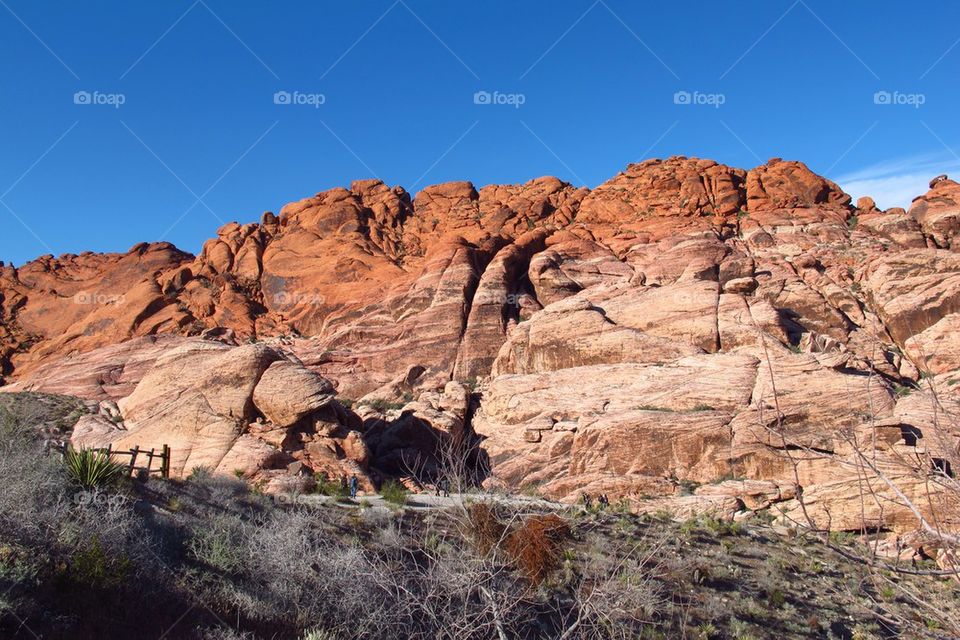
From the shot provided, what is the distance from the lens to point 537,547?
15.1m

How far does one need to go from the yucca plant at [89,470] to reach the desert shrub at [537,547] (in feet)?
29.5

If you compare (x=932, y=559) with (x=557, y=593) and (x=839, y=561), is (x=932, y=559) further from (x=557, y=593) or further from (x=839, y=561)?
(x=557, y=593)

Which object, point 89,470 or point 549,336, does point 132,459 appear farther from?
point 549,336

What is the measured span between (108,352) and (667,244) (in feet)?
139

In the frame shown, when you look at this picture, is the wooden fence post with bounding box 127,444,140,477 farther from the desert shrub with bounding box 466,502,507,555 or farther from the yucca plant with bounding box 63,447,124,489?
the desert shrub with bounding box 466,502,507,555

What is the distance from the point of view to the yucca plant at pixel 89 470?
12.8 m

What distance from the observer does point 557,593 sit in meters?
13.9

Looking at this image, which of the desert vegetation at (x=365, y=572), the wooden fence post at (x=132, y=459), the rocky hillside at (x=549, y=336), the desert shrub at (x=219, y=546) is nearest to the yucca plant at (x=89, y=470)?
the desert vegetation at (x=365, y=572)

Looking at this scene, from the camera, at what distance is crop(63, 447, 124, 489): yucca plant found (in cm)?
1281

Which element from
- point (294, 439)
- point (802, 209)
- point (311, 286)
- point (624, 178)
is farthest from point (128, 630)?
point (624, 178)

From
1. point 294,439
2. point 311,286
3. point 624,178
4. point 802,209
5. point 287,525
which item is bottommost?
point 287,525

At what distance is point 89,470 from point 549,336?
25531 millimetres

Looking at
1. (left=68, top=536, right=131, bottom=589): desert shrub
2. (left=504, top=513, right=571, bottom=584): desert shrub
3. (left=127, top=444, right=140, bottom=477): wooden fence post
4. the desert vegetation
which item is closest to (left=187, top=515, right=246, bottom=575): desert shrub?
the desert vegetation

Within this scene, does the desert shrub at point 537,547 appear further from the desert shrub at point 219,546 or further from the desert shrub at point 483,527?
the desert shrub at point 219,546
